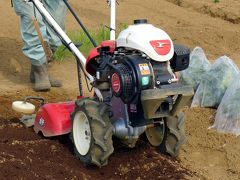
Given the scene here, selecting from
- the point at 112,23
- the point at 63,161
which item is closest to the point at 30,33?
the point at 112,23

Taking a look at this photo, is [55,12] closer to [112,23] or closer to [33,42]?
[33,42]

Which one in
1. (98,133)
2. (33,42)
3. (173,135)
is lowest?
(173,135)

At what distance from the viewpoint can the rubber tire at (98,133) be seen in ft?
11.3

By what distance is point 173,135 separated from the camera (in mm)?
3746

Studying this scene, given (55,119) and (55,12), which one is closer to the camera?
(55,119)

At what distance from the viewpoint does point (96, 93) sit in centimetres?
374

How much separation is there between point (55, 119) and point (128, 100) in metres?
0.71

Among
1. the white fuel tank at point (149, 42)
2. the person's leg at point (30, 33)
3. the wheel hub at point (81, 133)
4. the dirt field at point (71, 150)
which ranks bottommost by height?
the dirt field at point (71, 150)

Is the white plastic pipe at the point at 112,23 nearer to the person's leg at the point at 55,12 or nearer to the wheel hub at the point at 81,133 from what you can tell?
the wheel hub at the point at 81,133

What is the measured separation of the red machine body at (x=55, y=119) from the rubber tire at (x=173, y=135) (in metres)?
0.65

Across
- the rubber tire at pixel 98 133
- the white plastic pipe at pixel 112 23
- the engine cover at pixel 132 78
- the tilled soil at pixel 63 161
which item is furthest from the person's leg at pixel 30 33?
the engine cover at pixel 132 78

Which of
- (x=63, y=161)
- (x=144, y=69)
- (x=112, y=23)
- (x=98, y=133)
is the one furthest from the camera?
(x=112, y=23)

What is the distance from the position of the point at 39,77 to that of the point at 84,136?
164 centimetres

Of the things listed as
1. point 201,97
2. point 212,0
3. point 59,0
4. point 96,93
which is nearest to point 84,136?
point 96,93
